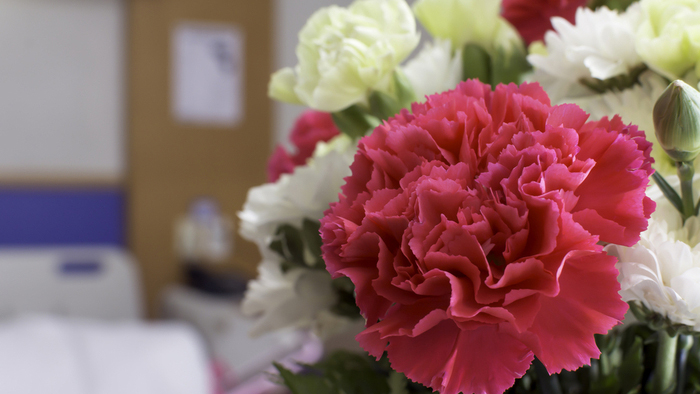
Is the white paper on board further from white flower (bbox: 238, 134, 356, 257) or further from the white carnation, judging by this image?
the white carnation

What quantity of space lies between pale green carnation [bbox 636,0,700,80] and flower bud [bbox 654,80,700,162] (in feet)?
0.16

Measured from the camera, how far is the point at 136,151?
226 centimetres

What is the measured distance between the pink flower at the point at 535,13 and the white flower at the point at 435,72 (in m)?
0.05

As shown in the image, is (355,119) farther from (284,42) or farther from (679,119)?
(284,42)

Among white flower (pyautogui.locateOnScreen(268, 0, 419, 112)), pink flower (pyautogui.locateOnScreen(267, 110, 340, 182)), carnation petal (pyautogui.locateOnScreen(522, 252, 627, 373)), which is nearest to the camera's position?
carnation petal (pyautogui.locateOnScreen(522, 252, 627, 373))

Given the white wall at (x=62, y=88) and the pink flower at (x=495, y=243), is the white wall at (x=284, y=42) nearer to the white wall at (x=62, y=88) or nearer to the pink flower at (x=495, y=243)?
the white wall at (x=62, y=88)

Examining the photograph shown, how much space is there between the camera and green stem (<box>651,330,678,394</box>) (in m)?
0.25

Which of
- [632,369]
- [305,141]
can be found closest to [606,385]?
[632,369]

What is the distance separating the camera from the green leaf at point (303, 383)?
293 millimetres

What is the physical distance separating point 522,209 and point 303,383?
0.55 feet

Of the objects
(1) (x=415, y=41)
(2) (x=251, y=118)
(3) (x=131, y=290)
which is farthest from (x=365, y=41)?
(2) (x=251, y=118)

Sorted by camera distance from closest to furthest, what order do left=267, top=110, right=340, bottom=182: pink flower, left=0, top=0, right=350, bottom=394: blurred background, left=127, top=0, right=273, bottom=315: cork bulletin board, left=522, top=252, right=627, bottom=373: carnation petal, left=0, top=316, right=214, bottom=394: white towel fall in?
left=522, top=252, right=627, bottom=373: carnation petal → left=267, top=110, right=340, bottom=182: pink flower → left=0, top=316, right=214, bottom=394: white towel → left=0, top=0, right=350, bottom=394: blurred background → left=127, top=0, right=273, bottom=315: cork bulletin board

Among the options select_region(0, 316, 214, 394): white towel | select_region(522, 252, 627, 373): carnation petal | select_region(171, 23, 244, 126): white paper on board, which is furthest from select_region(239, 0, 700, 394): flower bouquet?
select_region(171, 23, 244, 126): white paper on board

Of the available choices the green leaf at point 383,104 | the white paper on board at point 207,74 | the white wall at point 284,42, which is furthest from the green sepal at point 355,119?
the white paper on board at point 207,74
